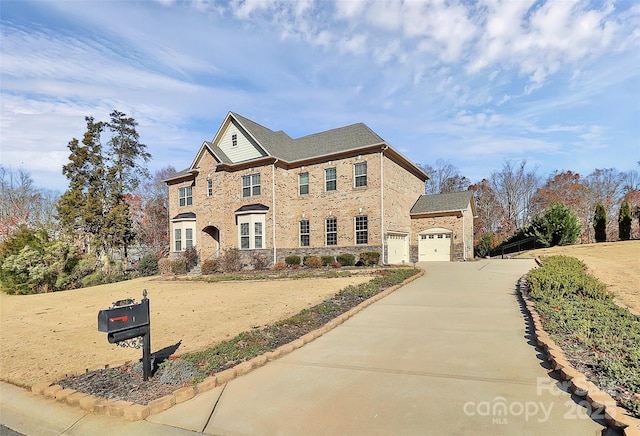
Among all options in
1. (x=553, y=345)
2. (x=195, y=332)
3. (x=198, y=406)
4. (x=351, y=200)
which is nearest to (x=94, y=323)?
(x=195, y=332)

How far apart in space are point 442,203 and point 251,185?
13718 millimetres

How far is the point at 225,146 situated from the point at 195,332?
20525 mm

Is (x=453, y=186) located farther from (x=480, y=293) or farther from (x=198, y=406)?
(x=198, y=406)

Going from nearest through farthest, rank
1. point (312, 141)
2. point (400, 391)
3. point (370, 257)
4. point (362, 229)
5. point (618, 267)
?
point (400, 391)
point (618, 267)
point (370, 257)
point (362, 229)
point (312, 141)

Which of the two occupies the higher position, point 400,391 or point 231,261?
point 231,261

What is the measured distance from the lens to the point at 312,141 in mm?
26250

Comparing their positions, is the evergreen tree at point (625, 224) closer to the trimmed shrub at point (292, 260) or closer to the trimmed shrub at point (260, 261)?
the trimmed shrub at point (292, 260)

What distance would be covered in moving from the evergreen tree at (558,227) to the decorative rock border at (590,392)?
974 inches

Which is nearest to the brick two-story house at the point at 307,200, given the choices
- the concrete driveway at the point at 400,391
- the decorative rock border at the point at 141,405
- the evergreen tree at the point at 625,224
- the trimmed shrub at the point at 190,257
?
the trimmed shrub at the point at 190,257

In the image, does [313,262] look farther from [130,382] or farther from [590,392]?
[590,392]

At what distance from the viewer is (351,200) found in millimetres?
22609

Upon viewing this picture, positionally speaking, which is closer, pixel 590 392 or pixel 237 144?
pixel 590 392

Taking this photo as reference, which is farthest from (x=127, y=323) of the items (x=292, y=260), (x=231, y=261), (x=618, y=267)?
(x=618, y=267)

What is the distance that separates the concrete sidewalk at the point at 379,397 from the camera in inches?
144
